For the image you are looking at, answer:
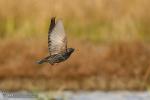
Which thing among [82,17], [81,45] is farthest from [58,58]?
[82,17]

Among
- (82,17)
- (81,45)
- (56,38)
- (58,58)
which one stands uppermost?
(82,17)

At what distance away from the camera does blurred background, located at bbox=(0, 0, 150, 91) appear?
9.76 metres

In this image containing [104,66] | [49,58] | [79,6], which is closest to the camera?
[49,58]

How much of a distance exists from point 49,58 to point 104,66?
17.2 ft

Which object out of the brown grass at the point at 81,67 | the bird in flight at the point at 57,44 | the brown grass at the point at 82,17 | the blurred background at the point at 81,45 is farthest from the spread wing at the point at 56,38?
the brown grass at the point at 82,17

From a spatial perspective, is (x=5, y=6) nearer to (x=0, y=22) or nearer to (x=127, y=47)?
(x=0, y=22)

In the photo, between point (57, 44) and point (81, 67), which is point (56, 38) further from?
point (81, 67)

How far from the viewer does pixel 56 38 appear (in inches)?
193

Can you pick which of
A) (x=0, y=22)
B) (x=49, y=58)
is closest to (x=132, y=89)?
(x=0, y=22)

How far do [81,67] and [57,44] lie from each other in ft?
17.3

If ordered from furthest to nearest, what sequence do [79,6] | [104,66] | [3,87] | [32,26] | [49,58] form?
1. [79,6]
2. [32,26]
3. [104,66]
4. [3,87]
5. [49,58]

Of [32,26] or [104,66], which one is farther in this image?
[32,26]

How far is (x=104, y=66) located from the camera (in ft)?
33.2

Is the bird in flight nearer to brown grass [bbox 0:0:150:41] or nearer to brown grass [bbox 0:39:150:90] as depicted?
brown grass [bbox 0:39:150:90]
